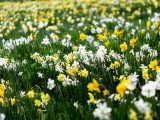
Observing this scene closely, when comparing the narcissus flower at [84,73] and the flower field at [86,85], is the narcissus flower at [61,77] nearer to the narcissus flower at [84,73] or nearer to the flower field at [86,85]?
the flower field at [86,85]

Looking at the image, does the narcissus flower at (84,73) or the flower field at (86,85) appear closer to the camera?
the flower field at (86,85)

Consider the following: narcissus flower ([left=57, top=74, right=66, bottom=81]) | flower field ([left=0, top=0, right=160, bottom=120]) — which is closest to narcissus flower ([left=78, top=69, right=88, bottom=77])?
flower field ([left=0, top=0, right=160, bottom=120])

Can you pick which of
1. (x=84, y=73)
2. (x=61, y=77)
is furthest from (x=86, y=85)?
(x=61, y=77)

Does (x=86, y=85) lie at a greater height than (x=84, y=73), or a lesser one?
lesser

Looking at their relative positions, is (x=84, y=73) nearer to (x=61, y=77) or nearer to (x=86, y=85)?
(x=86, y=85)

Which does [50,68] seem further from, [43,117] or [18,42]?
[18,42]

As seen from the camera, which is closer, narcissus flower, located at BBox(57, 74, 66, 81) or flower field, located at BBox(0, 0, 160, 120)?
flower field, located at BBox(0, 0, 160, 120)

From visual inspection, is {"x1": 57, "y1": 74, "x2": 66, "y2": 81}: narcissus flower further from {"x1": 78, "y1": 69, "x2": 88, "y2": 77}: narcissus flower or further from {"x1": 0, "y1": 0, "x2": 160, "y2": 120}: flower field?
{"x1": 78, "y1": 69, "x2": 88, "y2": 77}: narcissus flower

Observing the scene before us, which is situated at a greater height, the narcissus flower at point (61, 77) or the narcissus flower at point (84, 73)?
the narcissus flower at point (84, 73)

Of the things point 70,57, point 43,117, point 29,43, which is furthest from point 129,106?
point 29,43

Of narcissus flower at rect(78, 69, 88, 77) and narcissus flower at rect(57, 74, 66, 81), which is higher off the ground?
narcissus flower at rect(78, 69, 88, 77)

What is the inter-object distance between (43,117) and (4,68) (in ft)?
6.02

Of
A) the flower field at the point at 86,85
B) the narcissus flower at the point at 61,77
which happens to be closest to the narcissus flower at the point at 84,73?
the flower field at the point at 86,85

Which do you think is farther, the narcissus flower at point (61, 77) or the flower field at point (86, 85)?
the narcissus flower at point (61, 77)
